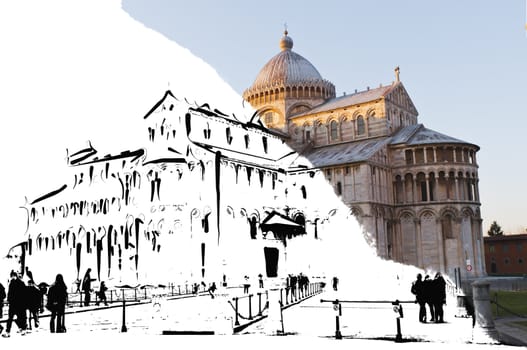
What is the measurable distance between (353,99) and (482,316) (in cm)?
4584

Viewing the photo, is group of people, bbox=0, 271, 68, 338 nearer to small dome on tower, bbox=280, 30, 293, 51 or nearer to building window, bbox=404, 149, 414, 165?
building window, bbox=404, 149, 414, 165

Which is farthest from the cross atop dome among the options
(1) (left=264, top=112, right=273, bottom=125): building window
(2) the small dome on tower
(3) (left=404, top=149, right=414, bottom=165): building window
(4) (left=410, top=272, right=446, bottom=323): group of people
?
(4) (left=410, top=272, right=446, bottom=323): group of people

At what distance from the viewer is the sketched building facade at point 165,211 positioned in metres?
20.7

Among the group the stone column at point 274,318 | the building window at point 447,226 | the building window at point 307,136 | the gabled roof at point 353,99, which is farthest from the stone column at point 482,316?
the building window at point 307,136

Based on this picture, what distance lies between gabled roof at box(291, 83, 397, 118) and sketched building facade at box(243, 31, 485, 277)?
6.7 inches

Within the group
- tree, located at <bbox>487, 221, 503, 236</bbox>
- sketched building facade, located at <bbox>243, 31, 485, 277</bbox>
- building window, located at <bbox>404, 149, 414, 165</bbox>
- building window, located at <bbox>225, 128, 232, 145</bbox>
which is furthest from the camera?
tree, located at <bbox>487, 221, 503, 236</bbox>

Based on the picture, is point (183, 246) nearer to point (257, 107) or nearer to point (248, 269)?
point (248, 269)

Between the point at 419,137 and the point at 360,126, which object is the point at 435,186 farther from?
the point at 360,126

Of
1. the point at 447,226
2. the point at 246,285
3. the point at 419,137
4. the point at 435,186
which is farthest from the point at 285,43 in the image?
the point at 246,285

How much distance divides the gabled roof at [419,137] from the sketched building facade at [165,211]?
95.0ft

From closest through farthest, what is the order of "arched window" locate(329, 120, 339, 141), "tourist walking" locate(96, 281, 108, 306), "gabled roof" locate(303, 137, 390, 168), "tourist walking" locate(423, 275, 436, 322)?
"tourist walking" locate(423, 275, 436, 322) < "tourist walking" locate(96, 281, 108, 306) < "gabled roof" locate(303, 137, 390, 168) < "arched window" locate(329, 120, 339, 141)

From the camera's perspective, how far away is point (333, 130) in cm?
5472

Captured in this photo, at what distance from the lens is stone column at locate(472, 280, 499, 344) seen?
10.8 m

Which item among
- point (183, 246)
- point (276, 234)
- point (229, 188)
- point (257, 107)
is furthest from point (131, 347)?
point (257, 107)
